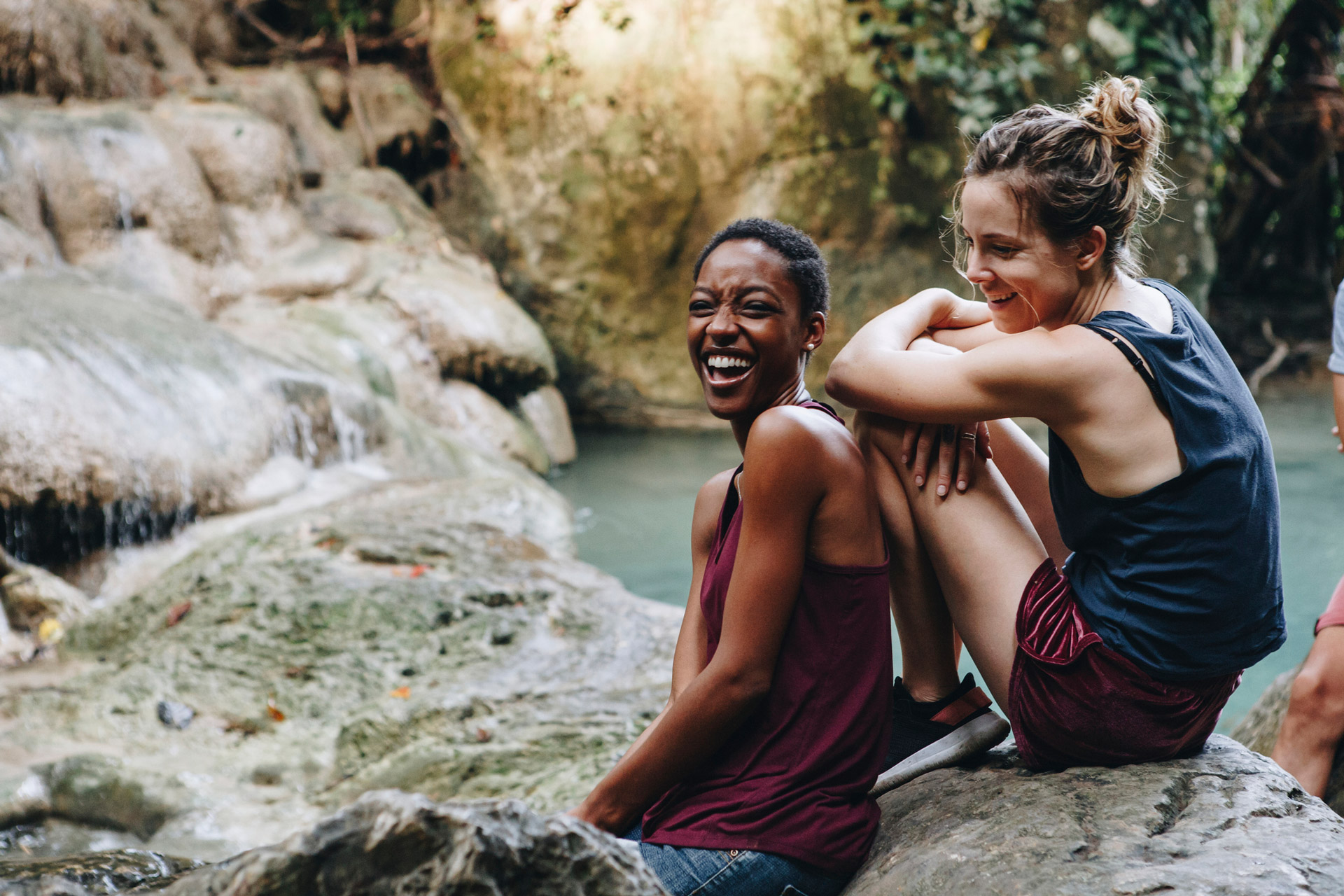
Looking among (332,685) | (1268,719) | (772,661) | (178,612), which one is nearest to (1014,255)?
(772,661)

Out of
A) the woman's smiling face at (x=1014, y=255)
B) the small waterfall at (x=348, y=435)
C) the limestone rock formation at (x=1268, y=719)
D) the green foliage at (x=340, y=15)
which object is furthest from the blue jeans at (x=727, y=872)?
the green foliage at (x=340, y=15)

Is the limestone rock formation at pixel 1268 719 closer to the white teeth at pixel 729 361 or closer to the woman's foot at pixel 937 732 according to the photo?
the woman's foot at pixel 937 732

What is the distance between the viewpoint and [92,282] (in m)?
6.36

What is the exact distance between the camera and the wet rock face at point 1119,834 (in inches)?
54.1

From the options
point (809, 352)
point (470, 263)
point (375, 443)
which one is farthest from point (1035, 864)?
point (470, 263)

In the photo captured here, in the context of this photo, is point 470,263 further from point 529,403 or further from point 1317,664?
point 1317,664

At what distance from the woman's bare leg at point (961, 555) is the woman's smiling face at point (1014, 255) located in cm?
31

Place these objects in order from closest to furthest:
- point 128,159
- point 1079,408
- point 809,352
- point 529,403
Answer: point 1079,408 < point 809,352 < point 128,159 < point 529,403

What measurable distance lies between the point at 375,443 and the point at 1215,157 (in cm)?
764

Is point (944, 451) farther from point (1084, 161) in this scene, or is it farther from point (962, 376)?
point (1084, 161)

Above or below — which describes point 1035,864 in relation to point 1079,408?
below

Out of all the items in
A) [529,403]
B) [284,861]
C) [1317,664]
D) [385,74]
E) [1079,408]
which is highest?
[385,74]

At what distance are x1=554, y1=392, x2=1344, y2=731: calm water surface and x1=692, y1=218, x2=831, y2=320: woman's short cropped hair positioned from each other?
3173mm

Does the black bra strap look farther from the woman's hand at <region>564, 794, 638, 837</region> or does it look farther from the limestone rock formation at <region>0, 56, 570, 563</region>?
the limestone rock formation at <region>0, 56, 570, 563</region>
